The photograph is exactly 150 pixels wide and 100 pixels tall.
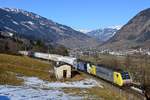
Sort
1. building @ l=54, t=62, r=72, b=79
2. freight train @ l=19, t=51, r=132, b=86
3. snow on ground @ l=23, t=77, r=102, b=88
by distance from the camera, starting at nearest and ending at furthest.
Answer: freight train @ l=19, t=51, r=132, b=86
snow on ground @ l=23, t=77, r=102, b=88
building @ l=54, t=62, r=72, b=79

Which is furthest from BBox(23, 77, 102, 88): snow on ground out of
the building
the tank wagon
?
the building

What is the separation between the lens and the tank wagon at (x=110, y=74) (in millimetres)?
76006

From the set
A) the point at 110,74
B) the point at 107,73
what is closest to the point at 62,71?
the point at 107,73

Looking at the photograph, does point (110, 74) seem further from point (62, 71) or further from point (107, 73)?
point (62, 71)

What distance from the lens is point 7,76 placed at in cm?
8656

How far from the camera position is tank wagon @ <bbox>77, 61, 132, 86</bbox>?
76006 mm

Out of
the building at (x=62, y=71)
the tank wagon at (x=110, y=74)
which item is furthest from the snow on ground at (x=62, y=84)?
the building at (x=62, y=71)

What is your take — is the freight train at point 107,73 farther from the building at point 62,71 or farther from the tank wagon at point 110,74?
the building at point 62,71

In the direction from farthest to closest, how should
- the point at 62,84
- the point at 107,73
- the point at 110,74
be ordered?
the point at 107,73 → the point at 110,74 → the point at 62,84

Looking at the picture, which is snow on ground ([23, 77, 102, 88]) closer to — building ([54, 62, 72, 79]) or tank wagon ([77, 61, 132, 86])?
tank wagon ([77, 61, 132, 86])

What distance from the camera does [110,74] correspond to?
84.7 metres

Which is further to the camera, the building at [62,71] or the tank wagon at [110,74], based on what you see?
the building at [62,71]

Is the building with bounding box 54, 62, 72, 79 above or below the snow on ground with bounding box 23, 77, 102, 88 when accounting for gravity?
above

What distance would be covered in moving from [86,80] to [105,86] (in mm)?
14306
